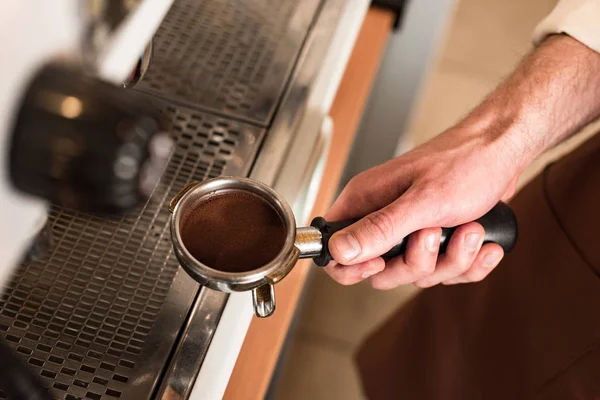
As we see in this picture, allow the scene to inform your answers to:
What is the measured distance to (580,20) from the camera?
67cm

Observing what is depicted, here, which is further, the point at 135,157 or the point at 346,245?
the point at 346,245

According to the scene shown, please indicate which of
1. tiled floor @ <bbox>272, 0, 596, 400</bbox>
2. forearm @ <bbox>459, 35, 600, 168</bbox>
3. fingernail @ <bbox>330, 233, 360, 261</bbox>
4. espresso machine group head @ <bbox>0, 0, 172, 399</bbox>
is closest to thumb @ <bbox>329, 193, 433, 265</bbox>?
fingernail @ <bbox>330, 233, 360, 261</bbox>

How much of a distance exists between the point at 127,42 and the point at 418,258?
35cm

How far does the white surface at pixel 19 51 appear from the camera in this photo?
260 millimetres

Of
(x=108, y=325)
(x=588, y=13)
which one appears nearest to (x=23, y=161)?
(x=108, y=325)

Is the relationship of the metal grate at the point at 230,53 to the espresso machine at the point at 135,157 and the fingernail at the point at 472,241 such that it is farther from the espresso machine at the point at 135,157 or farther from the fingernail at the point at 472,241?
the fingernail at the point at 472,241

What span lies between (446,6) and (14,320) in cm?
91

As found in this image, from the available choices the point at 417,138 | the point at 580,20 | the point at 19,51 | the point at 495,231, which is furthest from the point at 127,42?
the point at 417,138

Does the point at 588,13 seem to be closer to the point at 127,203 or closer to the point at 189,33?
the point at 189,33

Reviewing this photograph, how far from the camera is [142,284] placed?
54cm

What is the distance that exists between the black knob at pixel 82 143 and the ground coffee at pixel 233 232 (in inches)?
7.0

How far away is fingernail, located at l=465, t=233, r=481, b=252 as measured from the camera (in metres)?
0.58

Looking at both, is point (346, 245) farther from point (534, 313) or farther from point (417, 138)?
point (417, 138)

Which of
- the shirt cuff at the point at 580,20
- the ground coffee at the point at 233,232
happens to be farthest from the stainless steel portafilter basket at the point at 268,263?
the shirt cuff at the point at 580,20
